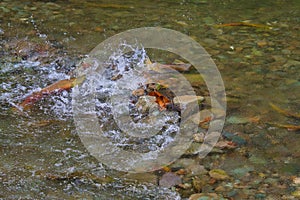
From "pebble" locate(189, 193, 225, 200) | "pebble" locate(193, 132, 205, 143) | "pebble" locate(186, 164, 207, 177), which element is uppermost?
"pebble" locate(193, 132, 205, 143)

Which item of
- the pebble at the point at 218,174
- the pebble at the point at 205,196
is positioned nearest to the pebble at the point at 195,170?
the pebble at the point at 218,174

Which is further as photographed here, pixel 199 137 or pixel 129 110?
pixel 129 110

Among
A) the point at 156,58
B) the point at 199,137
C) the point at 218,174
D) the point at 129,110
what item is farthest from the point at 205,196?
the point at 156,58

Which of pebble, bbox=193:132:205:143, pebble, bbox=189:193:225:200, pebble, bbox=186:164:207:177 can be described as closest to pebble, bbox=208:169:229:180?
pebble, bbox=186:164:207:177

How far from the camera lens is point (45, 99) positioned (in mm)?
3219

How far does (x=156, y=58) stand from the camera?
3.81m

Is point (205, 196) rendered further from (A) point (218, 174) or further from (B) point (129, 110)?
(B) point (129, 110)

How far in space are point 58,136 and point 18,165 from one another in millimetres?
347

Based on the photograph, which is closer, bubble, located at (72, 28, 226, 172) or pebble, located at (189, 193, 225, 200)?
pebble, located at (189, 193, 225, 200)

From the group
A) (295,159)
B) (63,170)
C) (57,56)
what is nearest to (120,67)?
(57,56)

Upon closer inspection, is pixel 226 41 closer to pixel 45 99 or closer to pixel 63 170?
pixel 45 99

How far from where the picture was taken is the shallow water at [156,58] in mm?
2441

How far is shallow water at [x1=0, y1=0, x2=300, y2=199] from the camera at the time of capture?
2.44 metres

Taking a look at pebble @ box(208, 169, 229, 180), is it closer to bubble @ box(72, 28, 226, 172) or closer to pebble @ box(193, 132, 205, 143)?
bubble @ box(72, 28, 226, 172)
